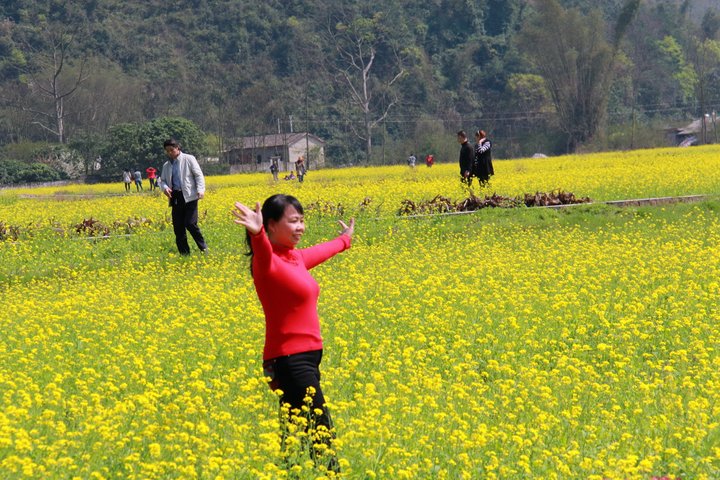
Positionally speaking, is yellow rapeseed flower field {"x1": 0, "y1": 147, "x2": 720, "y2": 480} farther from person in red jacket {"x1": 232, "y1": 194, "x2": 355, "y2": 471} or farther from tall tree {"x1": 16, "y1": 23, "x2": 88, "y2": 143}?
tall tree {"x1": 16, "y1": 23, "x2": 88, "y2": 143}

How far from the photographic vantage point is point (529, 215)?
1689cm

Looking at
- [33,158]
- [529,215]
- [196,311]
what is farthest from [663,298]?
[33,158]

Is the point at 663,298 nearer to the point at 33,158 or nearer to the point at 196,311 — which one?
the point at 196,311

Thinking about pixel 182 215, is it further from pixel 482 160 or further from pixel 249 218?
pixel 249 218

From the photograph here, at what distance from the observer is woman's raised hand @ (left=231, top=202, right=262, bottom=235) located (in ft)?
15.6

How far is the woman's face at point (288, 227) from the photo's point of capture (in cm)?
522

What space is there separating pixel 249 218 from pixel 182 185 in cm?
900

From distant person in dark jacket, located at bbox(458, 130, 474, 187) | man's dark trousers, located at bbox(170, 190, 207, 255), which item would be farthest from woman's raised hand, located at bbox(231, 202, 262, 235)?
distant person in dark jacket, located at bbox(458, 130, 474, 187)

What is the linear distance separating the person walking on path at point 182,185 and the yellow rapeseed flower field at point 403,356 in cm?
56

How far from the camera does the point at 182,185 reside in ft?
44.5

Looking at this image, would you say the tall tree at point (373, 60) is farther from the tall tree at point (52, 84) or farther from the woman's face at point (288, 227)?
the woman's face at point (288, 227)

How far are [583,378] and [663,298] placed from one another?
110 inches

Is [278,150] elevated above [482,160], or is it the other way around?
[278,150]

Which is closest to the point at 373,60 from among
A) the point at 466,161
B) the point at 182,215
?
the point at 466,161
